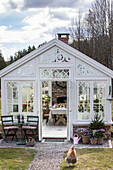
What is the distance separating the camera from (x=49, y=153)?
8977mm

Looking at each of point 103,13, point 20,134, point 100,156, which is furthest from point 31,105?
point 103,13

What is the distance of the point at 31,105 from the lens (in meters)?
10.9

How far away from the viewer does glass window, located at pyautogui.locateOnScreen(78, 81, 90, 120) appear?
420 inches

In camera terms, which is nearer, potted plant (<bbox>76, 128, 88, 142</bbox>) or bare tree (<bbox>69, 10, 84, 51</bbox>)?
potted plant (<bbox>76, 128, 88, 142</bbox>)

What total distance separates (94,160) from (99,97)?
10.7ft

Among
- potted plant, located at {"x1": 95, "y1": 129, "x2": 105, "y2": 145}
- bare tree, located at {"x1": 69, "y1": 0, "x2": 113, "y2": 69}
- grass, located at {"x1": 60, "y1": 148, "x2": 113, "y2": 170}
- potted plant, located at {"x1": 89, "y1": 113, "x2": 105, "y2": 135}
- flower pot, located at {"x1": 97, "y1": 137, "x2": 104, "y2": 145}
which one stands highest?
bare tree, located at {"x1": 69, "y1": 0, "x2": 113, "y2": 69}

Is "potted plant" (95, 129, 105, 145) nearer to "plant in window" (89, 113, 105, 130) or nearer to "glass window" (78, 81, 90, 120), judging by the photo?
"plant in window" (89, 113, 105, 130)

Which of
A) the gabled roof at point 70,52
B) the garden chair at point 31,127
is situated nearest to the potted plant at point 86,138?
the garden chair at point 31,127

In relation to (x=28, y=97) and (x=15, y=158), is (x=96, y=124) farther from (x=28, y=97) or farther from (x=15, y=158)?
(x=15, y=158)

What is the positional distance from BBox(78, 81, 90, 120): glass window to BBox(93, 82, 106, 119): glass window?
293 mm

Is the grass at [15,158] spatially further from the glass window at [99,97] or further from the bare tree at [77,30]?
the bare tree at [77,30]

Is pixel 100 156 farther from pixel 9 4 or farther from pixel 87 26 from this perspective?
pixel 87 26

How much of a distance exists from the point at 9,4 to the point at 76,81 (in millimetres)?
4073

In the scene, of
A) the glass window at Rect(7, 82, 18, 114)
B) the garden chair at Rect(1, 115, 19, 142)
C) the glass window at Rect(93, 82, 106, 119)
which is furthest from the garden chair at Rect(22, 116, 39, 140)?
the glass window at Rect(93, 82, 106, 119)
